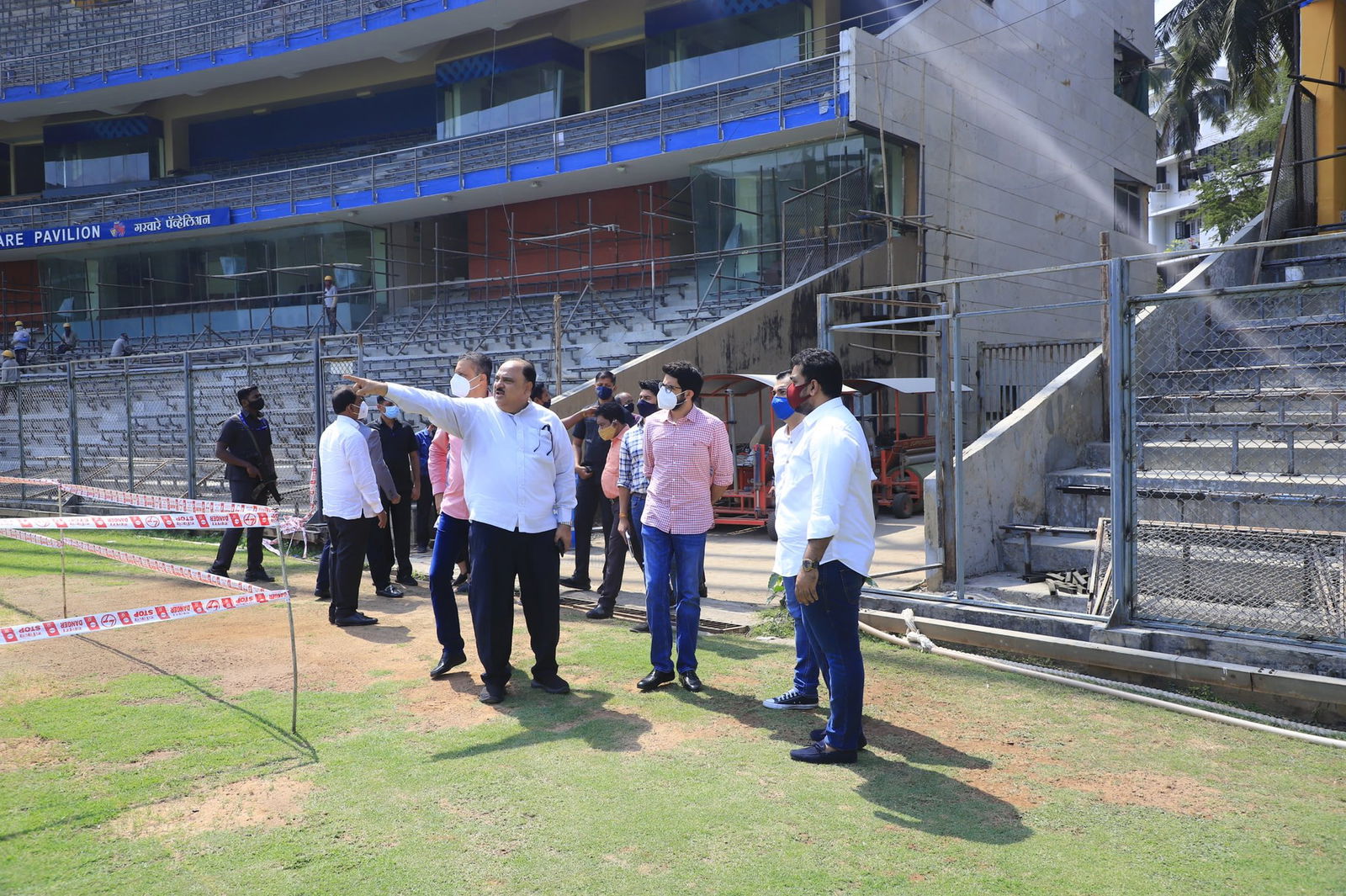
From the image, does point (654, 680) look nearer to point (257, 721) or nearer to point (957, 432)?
point (257, 721)

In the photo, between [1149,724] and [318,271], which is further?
[318,271]

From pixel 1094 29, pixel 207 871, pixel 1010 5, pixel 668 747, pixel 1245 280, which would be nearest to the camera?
pixel 207 871

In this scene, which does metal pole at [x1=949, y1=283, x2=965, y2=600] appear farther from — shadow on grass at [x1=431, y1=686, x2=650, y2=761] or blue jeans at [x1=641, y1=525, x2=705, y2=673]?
shadow on grass at [x1=431, y1=686, x2=650, y2=761]

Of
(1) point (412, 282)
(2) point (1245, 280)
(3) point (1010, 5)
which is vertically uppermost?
(3) point (1010, 5)

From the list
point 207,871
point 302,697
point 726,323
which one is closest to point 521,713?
point 302,697

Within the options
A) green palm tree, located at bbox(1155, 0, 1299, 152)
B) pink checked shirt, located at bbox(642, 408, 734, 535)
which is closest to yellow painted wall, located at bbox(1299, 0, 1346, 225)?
green palm tree, located at bbox(1155, 0, 1299, 152)

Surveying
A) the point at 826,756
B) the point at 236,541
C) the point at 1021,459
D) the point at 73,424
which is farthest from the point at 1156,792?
the point at 73,424

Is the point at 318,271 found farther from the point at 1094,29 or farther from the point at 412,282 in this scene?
the point at 1094,29

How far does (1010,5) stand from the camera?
76.5ft

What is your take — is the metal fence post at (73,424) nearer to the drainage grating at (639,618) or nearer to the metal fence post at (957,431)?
the drainage grating at (639,618)

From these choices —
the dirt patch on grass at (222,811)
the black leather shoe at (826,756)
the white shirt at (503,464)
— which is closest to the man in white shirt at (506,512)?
the white shirt at (503,464)

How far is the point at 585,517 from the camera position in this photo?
9672mm

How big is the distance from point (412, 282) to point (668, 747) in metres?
27.2

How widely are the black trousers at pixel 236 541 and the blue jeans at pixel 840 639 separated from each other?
6.65 m
